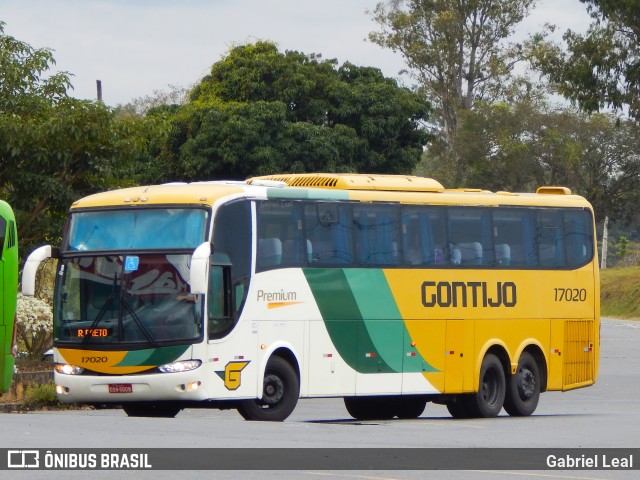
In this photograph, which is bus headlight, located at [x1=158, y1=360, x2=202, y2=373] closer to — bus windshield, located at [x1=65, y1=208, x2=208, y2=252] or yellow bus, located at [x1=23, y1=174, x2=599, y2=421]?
yellow bus, located at [x1=23, y1=174, x2=599, y2=421]

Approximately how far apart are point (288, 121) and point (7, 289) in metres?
31.1

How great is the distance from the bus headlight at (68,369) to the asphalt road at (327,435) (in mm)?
617

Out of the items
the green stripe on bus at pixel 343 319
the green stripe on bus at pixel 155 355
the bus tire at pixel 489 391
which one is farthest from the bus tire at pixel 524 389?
the green stripe on bus at pixel 155 355

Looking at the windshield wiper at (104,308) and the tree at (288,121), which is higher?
the tree at (288,121)

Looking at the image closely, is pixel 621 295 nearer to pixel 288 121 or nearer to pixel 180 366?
pixel 288 121

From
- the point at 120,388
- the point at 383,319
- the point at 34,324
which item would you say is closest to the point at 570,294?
the point at 383,319

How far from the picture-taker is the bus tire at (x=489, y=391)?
880 inches

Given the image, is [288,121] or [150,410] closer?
[150,410]

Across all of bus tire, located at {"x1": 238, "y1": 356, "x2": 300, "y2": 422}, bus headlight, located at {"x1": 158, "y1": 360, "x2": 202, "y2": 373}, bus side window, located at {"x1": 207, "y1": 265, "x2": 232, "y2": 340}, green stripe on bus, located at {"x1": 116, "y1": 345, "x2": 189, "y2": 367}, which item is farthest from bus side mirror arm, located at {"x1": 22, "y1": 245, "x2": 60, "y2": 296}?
bus tire, located at {"x1": 238, "y1": 356, "x2": 300, "y2": 422}

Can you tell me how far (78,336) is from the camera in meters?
18.5

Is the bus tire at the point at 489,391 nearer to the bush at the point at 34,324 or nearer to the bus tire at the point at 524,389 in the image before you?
the bus tire at the point at 524,389

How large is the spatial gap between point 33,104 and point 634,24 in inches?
1187

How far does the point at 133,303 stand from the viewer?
18203 mm

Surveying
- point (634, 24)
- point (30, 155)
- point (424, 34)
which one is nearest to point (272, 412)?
point (30, 155)
